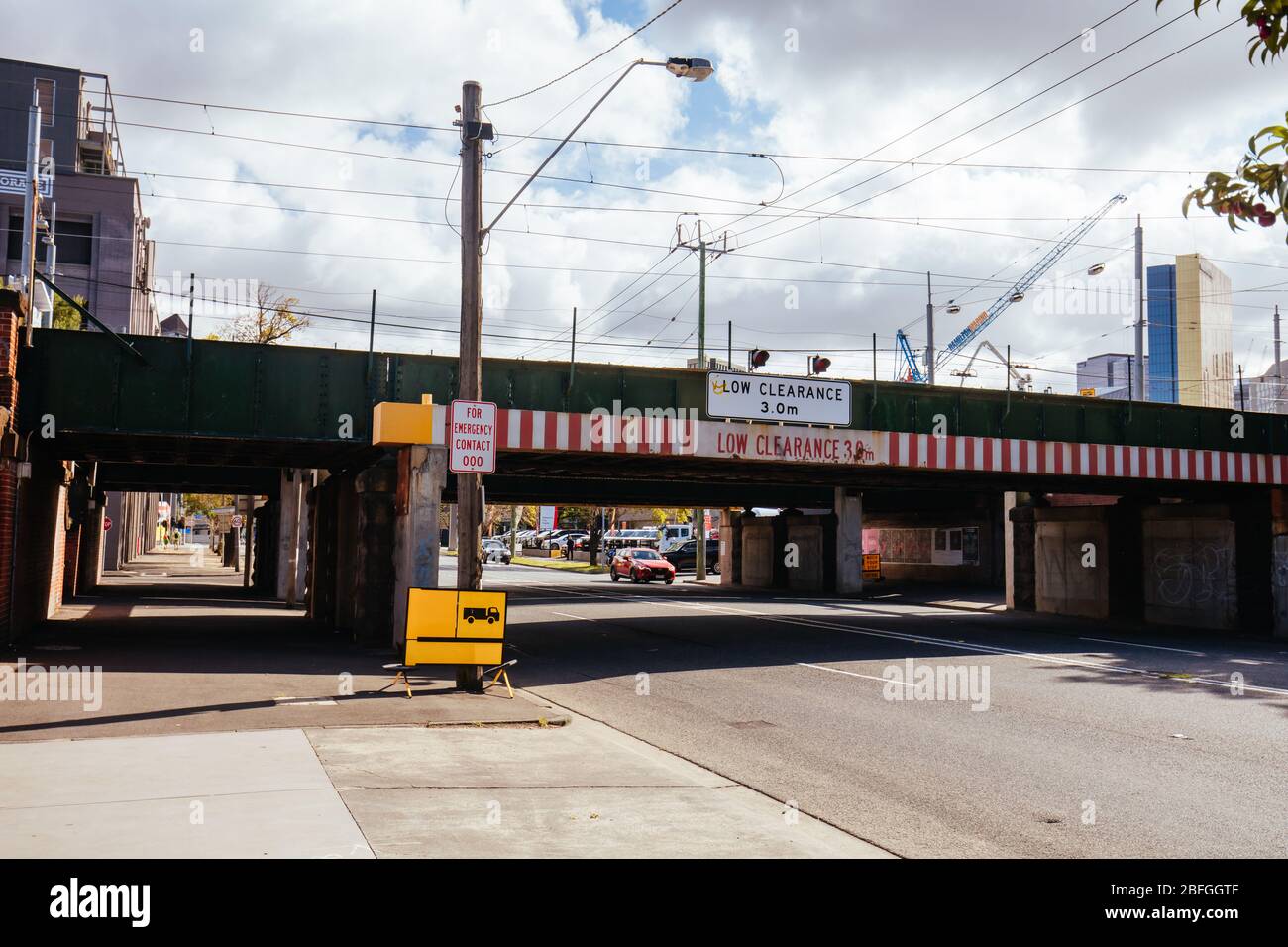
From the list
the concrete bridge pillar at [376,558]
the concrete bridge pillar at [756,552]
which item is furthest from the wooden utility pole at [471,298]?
the concrete bridge pillar at [756,552]

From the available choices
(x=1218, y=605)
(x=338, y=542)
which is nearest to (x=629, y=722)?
(x=338, y=542)

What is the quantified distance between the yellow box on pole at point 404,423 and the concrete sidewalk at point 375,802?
30.3 ft

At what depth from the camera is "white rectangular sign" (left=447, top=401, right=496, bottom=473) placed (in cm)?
1446

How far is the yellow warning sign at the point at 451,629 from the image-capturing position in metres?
14.4

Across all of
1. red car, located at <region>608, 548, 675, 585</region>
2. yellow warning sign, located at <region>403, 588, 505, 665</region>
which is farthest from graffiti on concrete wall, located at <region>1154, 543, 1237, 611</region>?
red car, located at <region>608, 548, 675, 585</region>

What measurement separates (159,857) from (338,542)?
20051 millimetres

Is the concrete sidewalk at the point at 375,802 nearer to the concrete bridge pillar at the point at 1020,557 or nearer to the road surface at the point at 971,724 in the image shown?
the road surface at the point at 971,724

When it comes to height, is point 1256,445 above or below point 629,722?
above

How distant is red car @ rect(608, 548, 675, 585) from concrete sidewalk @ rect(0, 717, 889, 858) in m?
43.0

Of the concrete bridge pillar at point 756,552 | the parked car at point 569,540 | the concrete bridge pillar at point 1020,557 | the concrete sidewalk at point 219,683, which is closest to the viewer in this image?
the concrete sidewalk at point 219,683

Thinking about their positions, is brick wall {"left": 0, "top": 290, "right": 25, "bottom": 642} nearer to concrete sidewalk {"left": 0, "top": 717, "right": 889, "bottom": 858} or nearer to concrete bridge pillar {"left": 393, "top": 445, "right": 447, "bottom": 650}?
concrete bridge pillar {"left": 393, "top": 445, "right": 447, "bottom": 650}

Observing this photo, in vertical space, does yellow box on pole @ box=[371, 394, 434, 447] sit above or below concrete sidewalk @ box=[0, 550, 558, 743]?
above
